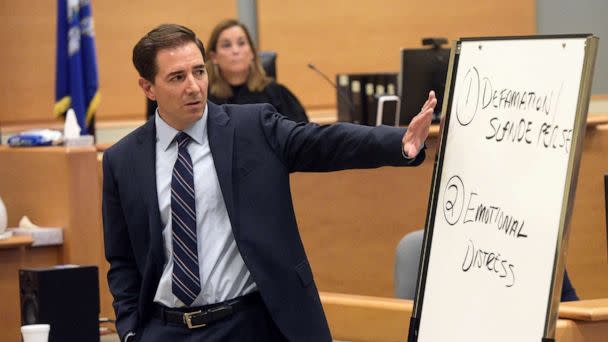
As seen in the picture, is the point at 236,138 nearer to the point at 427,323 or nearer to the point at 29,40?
the point at 427,323

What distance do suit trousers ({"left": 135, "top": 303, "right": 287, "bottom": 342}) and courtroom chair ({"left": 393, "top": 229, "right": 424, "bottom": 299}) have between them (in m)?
1.33

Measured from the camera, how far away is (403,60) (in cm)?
604

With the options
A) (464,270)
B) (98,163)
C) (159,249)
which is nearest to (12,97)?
(98,163)

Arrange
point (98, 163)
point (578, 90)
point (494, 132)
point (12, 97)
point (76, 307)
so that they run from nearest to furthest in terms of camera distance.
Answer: point (578, 90) < point (494, 132) < point (76, 307) < point (98, 163) < point (12, 97)

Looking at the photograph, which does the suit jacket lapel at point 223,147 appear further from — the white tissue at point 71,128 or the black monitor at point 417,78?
the black monitor at point 417,78

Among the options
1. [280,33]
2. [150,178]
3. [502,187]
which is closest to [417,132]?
[502,187]

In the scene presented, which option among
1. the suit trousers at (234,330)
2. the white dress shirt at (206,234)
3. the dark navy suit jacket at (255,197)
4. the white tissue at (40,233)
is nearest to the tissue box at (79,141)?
the white tissue at (40,233)

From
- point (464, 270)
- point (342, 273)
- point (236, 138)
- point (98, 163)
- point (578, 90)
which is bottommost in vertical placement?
point (342, 273)

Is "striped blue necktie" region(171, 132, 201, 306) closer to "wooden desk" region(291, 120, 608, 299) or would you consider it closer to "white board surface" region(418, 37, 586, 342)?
"white board surface" region(418, 37, 586, 342)

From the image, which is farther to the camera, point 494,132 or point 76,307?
point 76,307

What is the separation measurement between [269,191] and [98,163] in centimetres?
268

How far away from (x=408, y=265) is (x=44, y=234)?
2.03 m

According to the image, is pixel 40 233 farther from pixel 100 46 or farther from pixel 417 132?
pixel 417 132

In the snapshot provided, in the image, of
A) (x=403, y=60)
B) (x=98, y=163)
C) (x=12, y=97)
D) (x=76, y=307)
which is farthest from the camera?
(x=12, y=97)
